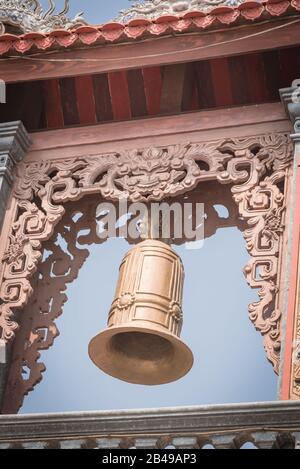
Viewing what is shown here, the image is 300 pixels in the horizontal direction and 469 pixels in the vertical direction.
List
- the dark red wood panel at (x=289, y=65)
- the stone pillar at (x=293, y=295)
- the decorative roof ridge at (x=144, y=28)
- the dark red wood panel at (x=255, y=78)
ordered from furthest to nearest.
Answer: the dark red wood panel at (x=255, y=78) → the dark red wood panel at (x=289, y=65) → the decorative roof ridge at (x=144, y=28) → the stone pillar at (x=293, y=295)

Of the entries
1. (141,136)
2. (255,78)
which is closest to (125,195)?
(141,136)

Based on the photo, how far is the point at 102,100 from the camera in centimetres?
912

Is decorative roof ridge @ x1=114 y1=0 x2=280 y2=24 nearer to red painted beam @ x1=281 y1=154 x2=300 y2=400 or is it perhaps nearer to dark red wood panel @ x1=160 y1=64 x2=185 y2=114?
dark red wood panel @ x1=160 y1=64 x2=185 y2=114

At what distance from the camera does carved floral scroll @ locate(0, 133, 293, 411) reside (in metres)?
7.96

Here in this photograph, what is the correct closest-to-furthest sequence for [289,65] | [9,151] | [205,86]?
[289,65] → [9,151] → [205,86]

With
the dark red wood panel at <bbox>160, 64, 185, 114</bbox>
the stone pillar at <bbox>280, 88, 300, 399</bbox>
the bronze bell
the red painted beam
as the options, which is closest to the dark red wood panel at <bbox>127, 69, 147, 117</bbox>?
the dark red wood panel at <bbox>160, 64, 185, 114</bbox>

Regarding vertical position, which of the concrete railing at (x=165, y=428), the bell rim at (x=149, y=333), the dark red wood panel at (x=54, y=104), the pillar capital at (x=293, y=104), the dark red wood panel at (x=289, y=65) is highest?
the dark red wood panel at (x=289, y=65)

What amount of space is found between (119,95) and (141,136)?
43 cm

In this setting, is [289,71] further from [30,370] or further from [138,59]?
[30,370]

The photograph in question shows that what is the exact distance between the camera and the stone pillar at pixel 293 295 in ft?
22.8

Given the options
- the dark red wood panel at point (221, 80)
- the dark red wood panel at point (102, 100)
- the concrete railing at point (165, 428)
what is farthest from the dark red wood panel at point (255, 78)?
the concrete railing at point (165, 428)

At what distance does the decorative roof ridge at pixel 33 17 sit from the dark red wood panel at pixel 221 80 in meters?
1.16

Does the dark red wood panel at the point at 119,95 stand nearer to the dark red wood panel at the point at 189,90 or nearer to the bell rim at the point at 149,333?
the dark red wood panel at the point at 189,90

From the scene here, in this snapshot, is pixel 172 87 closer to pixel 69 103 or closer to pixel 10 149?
pixel 69 103
